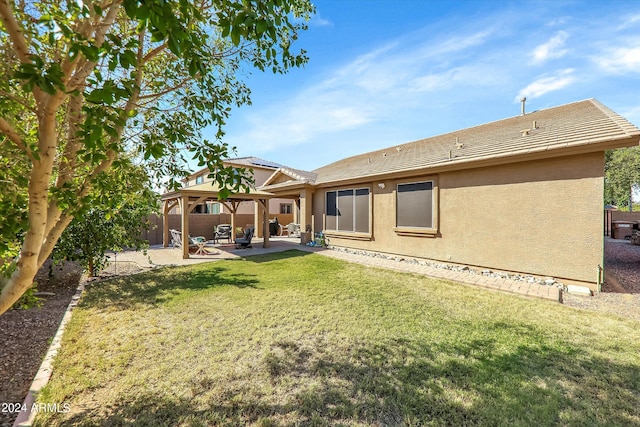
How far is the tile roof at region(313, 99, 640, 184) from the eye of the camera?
6.27 m

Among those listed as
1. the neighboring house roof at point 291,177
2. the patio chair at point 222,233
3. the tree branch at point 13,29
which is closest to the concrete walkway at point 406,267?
the patio chair at point 222,233

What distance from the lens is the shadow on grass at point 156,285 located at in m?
6.19

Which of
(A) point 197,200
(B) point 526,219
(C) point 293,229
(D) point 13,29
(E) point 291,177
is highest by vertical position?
(E) point 291,177

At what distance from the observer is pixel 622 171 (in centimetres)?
3005

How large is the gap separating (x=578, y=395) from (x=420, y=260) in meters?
7.20

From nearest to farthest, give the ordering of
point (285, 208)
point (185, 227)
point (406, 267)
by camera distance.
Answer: point (406, 267) → point (185, 227) → point (285, 208)

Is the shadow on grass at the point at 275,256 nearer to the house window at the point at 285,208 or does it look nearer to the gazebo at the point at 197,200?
the gazebo at the point at 197,200

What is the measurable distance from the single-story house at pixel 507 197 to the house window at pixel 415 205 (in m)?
0.04

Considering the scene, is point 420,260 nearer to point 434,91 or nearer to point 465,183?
point 465,183

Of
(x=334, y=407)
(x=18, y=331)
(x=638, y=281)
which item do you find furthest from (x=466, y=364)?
(x=638, y=281)

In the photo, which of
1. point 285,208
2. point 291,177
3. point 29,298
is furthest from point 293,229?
point 29,298

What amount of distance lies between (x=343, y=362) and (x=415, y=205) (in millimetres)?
7779

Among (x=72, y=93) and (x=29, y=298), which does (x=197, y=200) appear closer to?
(x=29, y=298)

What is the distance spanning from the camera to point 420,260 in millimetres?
10078
